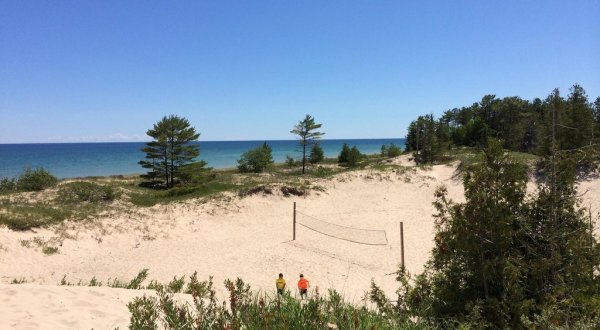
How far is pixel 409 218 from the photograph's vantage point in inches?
1019

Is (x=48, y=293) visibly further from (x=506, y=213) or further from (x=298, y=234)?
(x=298, y=234)

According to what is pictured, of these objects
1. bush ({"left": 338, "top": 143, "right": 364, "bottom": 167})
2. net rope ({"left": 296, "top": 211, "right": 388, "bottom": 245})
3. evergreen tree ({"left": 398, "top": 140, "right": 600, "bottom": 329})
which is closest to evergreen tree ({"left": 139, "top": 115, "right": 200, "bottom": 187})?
net rope ({"left": 296, "top": 211, "right": 388, "bottom": 245})

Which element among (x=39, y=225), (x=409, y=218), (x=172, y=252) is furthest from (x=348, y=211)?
(x=39, y=225)

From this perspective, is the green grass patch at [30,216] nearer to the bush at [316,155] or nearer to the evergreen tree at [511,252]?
the evergreen tree at [511,252]

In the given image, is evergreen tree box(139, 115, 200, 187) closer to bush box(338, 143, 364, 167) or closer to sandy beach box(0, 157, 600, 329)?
sandy beach box(0, 157, 600, 329)

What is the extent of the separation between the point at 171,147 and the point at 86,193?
12076 millimetres

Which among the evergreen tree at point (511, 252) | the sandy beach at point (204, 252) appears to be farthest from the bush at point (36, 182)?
the evergreen tree at point (511, 252)

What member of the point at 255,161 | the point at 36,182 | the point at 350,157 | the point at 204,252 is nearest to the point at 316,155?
the point at 350,157

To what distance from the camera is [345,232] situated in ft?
75.2

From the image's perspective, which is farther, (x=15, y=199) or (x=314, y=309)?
(x=15, y=199)

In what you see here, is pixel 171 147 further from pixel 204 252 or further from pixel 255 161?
pixel 204 252

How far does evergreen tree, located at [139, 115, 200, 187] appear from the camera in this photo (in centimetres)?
3828

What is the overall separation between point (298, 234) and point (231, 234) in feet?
13.9

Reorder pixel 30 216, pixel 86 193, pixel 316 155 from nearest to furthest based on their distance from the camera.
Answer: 1. pixel 30 216
2. pixel 86 193
3. pixel 316 155
